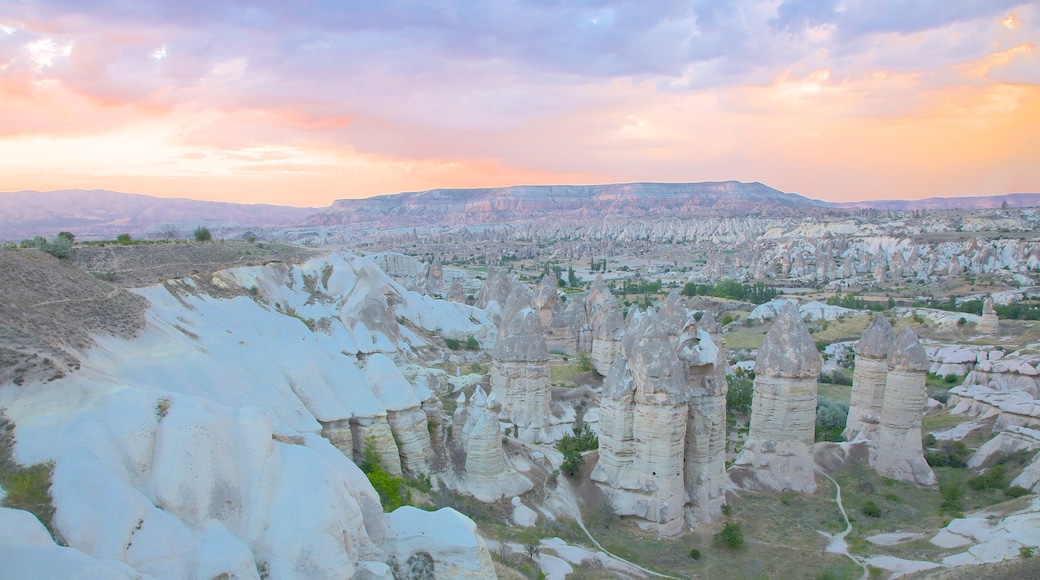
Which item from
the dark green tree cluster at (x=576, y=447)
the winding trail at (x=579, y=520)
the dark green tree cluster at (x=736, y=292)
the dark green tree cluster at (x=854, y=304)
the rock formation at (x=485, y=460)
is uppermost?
the rock formation at (x=485, y=460)

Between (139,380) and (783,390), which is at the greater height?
(139,380)

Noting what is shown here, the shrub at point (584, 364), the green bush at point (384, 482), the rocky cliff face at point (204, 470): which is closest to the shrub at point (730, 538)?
the green bush at point (384, 482)

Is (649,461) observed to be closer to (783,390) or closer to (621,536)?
(621,536)

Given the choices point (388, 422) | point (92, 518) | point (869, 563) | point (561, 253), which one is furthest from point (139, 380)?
point (561, 253)

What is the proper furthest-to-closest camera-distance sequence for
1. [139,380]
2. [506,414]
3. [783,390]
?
1. [506,414]
2. [783,390]
3. [139,380]

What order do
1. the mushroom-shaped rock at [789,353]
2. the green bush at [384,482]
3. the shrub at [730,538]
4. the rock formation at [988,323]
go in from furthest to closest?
the rock formation at [988,323]
the mushroom-shaped rock at [789,353]
the shrub at [730,538]
the green bush at [384,482]

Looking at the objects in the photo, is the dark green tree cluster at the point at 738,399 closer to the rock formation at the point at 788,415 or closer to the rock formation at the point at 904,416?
the rock formation at the point at 904,416

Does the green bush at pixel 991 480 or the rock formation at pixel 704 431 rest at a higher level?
the rock formation at pixel 704 431

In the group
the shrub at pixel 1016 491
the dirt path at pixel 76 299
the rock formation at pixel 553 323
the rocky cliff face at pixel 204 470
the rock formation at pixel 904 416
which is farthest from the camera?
the rock formation at pixel 553 323
